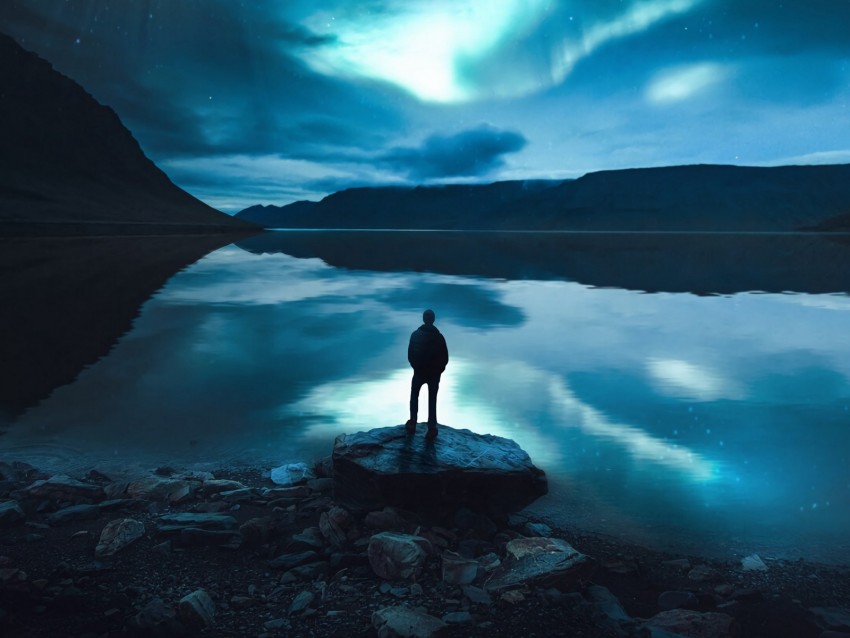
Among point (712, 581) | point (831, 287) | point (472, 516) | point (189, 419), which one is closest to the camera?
point (712, 581)

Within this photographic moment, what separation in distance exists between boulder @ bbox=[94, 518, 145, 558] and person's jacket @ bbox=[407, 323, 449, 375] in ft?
12.9

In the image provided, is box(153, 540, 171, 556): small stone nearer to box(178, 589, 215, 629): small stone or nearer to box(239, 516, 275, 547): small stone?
box(239, 516, 275, 547): small stone

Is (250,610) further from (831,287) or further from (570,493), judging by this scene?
(831,287)

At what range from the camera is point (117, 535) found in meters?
6.80

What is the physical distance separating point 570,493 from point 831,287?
38928mm

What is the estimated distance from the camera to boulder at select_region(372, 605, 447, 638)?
5266 mm

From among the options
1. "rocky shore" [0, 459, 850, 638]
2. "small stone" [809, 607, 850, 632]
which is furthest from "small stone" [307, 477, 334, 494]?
"small stone" [809, 607, 850, 632]

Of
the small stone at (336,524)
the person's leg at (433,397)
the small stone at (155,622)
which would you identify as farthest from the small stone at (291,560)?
the person's leg at (433,397)

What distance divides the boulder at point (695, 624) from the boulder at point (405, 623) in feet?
6.51

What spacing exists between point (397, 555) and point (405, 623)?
1053mm

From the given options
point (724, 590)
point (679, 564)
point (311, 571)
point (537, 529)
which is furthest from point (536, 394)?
point (311, 571)

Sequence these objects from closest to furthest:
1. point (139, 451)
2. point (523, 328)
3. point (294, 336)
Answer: point (139, 451)
point (294, 336)
point (523, 328)

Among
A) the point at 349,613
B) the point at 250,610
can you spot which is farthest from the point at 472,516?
the point at 250,610

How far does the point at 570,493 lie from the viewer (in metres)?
8.87
